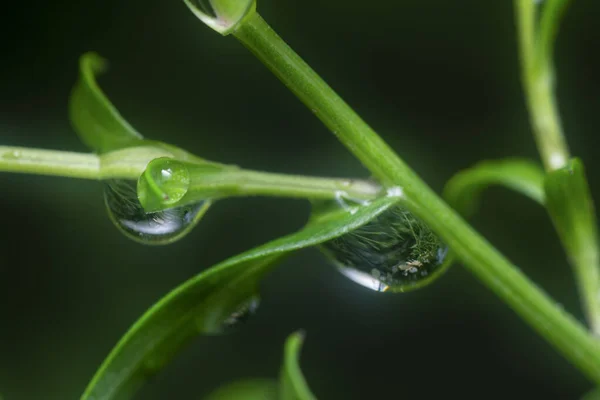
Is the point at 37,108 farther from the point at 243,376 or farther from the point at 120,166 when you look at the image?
the point at 120,166

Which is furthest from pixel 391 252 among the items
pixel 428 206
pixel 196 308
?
pixel 196 308

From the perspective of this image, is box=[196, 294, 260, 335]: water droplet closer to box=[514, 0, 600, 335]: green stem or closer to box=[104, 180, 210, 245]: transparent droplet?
box=[104, 180, 210, 245]: transparent droplet

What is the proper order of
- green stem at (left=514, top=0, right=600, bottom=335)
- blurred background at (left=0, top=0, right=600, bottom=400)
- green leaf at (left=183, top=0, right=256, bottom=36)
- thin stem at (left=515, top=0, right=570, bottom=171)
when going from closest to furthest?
green leaf at (left=183, top=0, right=256, bottom=36), green stem at (left=514, top=0, right=600, bottom=335), thin stem at (left=515, top=0, right=570, bottom=171), blurred background at (left=0, top=0, right=600, bottom=400)

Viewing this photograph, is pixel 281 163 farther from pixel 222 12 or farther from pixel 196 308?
pixel 222 12

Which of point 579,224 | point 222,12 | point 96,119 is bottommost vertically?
point 579,224

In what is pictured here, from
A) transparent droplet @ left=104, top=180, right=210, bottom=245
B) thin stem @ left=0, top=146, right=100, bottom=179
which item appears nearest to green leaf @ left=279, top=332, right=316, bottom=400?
transparent droplet @ left=104, top=180, right=210, bottom=245

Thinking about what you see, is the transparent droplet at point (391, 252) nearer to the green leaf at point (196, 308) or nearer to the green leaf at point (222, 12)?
the green leaf at point (196, 308)
